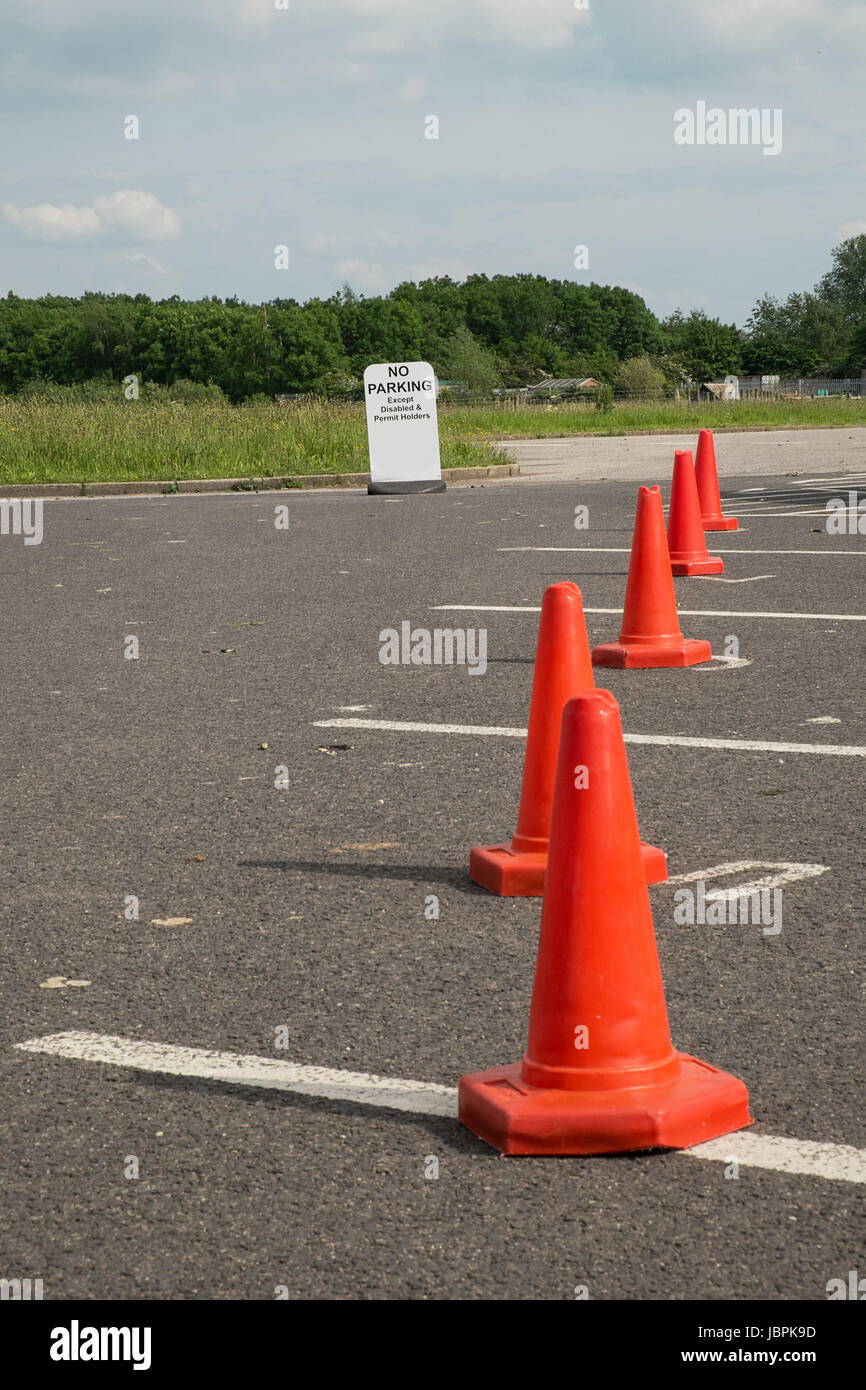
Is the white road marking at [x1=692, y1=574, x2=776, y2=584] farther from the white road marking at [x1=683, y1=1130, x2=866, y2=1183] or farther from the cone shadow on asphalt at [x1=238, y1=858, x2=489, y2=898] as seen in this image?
the white road marking at [x1=683, y1=1130, x2=866, y2=1183]

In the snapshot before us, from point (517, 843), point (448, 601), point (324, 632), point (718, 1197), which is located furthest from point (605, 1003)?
point (448, 601)

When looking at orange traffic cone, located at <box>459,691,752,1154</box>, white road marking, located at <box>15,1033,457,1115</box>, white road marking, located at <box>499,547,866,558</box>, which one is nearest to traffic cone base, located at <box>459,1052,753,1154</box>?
orange traffic cone, located at <box>459,691,752,1154</box>

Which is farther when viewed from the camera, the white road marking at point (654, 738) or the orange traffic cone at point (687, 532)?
the orange traffic cone at point (687, 532)

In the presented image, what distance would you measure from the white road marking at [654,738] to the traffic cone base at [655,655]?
1.37 meters

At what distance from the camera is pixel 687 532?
10.5 m

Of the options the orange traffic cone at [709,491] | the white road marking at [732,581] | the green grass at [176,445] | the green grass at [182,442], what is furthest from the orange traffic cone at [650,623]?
the green grass at [176,445]

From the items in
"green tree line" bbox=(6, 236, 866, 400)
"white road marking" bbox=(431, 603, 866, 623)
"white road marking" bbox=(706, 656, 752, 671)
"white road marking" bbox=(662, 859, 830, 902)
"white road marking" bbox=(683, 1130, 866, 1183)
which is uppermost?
"green tree line" bbox=(6, 236, 866, 400)

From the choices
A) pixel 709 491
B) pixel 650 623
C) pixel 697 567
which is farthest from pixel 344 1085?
pixel 709 491

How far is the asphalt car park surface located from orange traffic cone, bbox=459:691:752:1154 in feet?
0.21

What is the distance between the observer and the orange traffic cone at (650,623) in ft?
23.5

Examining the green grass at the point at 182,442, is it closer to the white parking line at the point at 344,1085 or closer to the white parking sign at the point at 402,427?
the white parking sign at the point at 402,427

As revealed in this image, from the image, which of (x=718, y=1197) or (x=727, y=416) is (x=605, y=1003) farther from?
(x=727, y=416)

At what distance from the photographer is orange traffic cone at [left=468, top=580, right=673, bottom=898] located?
4.03 meters
